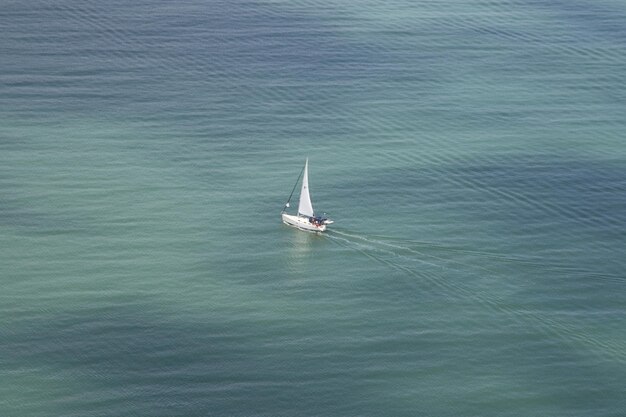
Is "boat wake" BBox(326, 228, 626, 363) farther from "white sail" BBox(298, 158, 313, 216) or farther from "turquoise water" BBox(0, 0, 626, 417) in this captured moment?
"white sail" BBox(298, 158, 313, 216)

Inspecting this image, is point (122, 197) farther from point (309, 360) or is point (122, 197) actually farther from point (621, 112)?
point (621, 112)

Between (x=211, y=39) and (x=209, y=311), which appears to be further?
(x=211, y=39)

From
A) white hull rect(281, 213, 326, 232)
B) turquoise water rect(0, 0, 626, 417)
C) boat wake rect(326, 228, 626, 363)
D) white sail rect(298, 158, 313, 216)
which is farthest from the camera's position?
white sail rect(298, 158, 313, 216)

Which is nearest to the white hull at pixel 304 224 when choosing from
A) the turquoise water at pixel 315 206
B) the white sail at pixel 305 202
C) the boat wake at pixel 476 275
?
the white sail at pixel 305 202

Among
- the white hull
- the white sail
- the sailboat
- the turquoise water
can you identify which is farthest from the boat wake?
the white sail

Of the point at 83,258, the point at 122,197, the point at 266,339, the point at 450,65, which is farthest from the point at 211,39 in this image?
the point at 266,339

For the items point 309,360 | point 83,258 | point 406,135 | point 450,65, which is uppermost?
point 450,65

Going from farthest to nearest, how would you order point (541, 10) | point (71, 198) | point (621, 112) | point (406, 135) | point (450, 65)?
point (541, 10), point (450, 65), point (621, 112), point (406, 135), point (71, 198)
